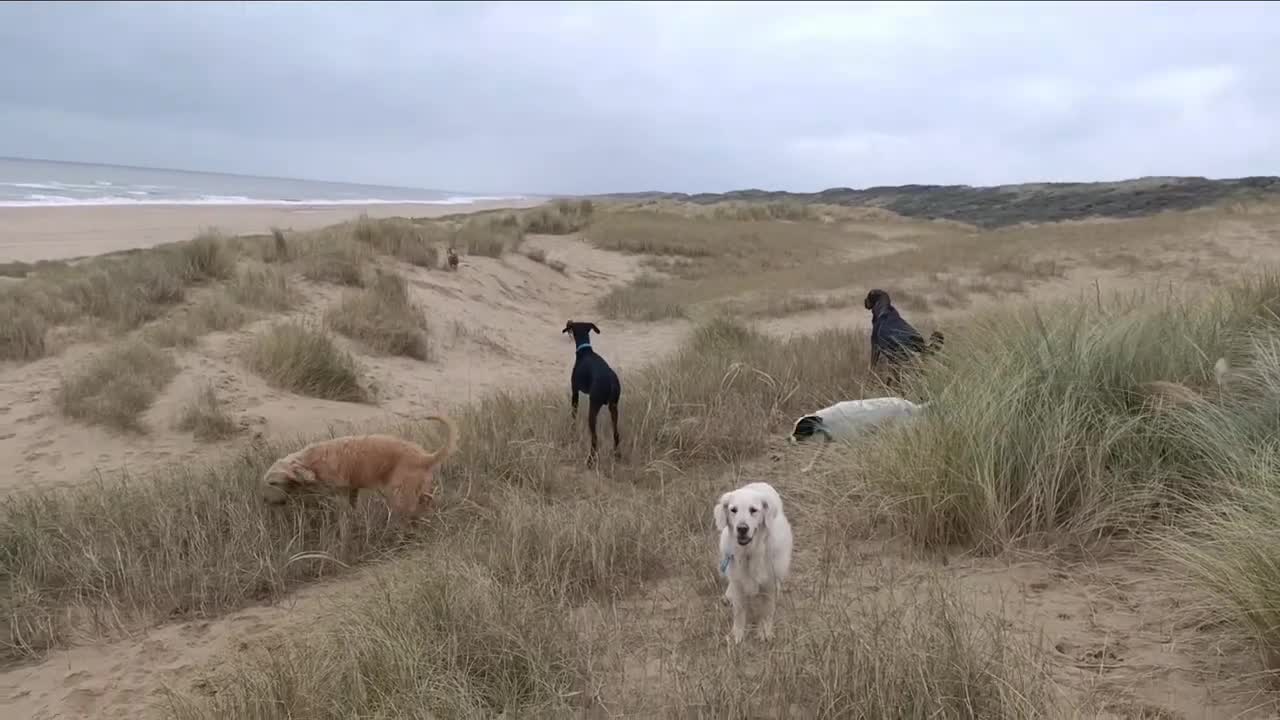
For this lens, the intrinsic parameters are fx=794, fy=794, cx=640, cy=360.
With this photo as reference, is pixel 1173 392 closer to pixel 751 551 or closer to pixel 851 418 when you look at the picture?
pixel 851 418

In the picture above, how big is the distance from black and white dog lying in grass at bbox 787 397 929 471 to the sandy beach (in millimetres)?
12451

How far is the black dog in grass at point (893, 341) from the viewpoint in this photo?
6.70m

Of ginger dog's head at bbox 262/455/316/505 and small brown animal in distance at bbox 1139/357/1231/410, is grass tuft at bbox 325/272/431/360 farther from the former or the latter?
small brown animal in distance at bbox 1139/357/1231/410

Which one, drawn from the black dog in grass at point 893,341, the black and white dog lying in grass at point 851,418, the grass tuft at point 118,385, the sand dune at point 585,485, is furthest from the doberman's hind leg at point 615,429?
the grass tuft at point 118,385

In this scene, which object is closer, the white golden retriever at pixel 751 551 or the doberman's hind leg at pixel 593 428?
the white golden retriever at pixel 751 551

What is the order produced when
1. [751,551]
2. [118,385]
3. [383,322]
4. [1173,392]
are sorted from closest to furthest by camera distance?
1. [751,551]
2. [1173,392]
3. [118,385]
4. [383,322]

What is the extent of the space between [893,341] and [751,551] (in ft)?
14.4

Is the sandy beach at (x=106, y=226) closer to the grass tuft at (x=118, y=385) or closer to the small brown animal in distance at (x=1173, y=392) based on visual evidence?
the grass tuft at (x=118, y=385)

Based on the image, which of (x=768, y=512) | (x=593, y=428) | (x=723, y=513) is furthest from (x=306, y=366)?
(x=768, y=512)

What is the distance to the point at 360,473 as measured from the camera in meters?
4.40

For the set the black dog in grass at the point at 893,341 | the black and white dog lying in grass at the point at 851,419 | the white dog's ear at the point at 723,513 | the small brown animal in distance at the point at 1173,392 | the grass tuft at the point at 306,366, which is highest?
the small brown animal in distance at the point at 1173,392

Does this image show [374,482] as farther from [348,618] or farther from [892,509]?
[892,509]

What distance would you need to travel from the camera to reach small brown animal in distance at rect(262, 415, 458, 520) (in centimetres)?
433

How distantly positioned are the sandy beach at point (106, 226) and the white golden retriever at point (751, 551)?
1374cm
